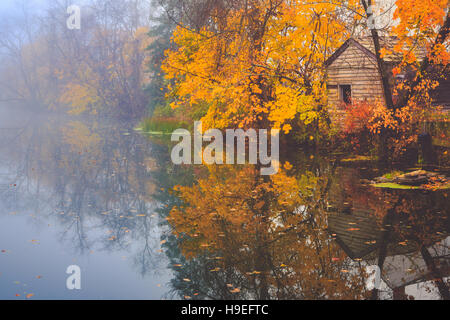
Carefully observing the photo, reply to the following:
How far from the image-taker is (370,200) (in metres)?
11.5

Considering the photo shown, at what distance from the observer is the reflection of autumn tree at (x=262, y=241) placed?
6070mm

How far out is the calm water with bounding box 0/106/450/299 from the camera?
6.18 meters

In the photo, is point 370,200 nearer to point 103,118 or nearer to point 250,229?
point 250,229

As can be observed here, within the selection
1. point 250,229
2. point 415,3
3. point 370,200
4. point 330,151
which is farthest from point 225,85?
point 250,229

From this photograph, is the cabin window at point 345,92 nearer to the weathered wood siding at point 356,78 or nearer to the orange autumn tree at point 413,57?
the weathered wood siding at point 356,78

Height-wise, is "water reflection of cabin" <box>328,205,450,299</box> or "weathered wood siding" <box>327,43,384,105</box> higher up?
"weathered wood siding" <box>327,43,384,105</box>

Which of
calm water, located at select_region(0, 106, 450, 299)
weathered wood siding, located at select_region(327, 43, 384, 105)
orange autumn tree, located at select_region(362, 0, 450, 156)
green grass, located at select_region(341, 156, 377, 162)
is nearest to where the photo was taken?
calm water, located at select_region(0, 106, 450, 299)

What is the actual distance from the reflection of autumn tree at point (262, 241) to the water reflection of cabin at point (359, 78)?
533 inches

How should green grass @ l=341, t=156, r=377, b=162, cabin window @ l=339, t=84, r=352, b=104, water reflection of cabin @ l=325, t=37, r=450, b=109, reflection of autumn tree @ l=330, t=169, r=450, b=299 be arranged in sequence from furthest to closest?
cabin window @ l=339, t=84, r=352, b=104 < water reflection of cabin @ l=325, t=37, r=450, b=109 < green grass @ l=341, t=156, r=377, b=162 < reflection of autumn tree @ l=330, t=169, r=450, b=299

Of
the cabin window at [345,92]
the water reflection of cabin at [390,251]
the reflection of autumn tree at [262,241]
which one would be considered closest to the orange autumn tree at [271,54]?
the cabin window at [345,92]

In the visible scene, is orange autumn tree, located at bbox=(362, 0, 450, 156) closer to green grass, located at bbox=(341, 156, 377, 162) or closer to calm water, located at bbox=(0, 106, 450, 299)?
green grass, located at bbox=(341, 156, 377, 162)

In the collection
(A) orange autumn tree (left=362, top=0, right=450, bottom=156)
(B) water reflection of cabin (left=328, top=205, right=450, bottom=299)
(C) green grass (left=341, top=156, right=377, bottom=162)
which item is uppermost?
(A) orange autumn tree (left=362, top=0, right=450, bottom=156)

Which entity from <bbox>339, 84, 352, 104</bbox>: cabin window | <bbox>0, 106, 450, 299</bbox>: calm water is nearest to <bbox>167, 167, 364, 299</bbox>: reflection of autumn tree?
<bbox>0, 106, 450, 299</bbox>: calm water

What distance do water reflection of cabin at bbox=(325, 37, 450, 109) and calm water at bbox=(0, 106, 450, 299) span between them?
1072 cm
